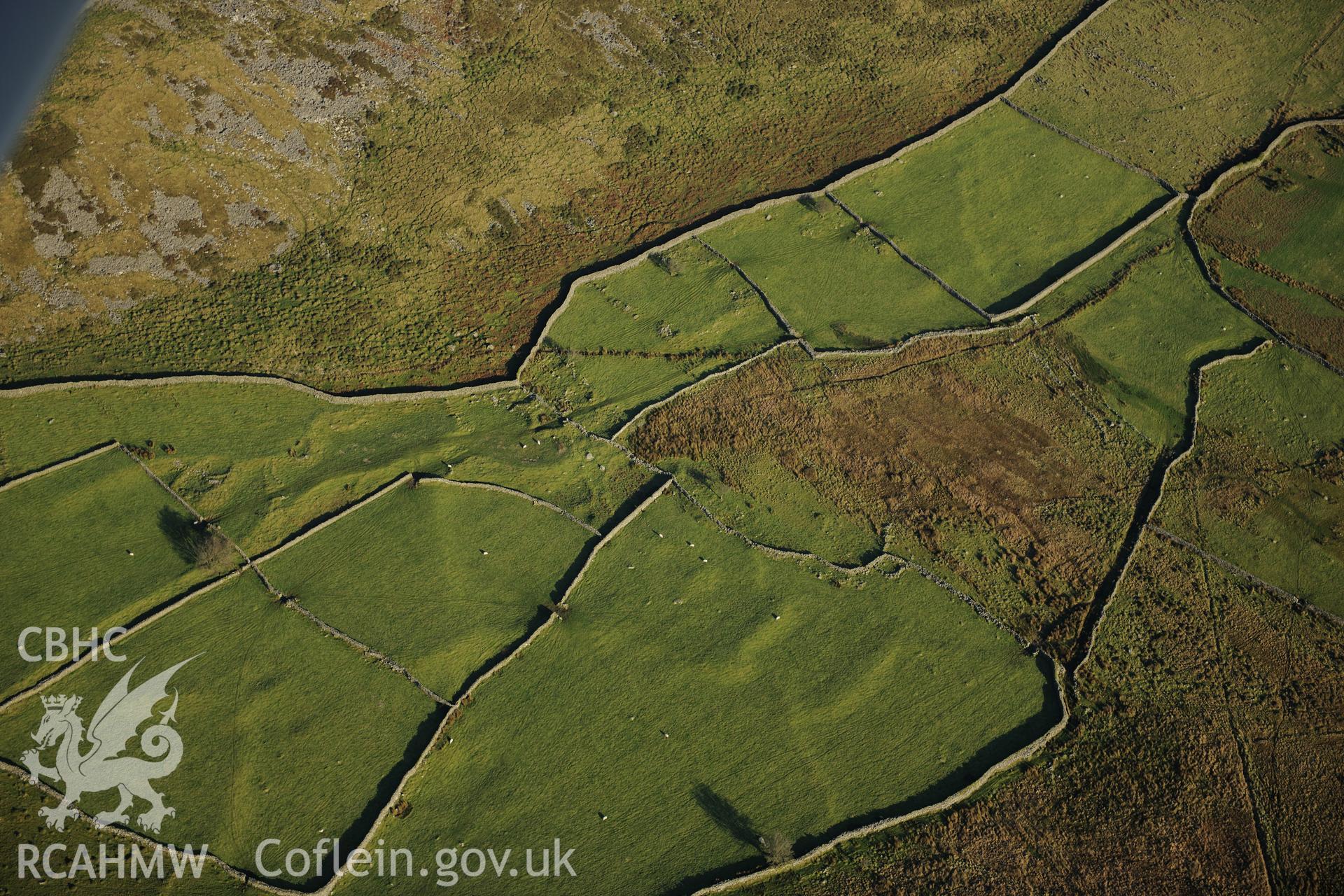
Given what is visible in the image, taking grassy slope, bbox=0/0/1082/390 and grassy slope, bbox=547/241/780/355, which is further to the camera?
grassy slope, bbox=547/241/780/355

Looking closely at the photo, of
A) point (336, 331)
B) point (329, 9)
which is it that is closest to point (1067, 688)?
point (336, 331)

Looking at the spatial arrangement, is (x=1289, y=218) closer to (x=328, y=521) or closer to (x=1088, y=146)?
(x=1088, y=146)

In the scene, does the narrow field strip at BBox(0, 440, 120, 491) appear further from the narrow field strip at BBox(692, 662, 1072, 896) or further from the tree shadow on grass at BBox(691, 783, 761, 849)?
the narrow field strip at BBox(692, 662, 1072, 896)

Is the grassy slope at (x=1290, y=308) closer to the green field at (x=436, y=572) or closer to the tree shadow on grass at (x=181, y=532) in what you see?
the green field at (x=436, y=572)

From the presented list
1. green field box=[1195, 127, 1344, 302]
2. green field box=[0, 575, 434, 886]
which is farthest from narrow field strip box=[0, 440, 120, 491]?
green field box=[1195, 127, 1344, 302]

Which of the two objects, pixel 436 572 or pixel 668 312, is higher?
pixel 668 312

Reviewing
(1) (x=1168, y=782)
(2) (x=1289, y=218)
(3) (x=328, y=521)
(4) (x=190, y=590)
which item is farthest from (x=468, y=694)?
(2) (x=1289, y=218)

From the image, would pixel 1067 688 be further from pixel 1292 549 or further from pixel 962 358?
pixel 962 358
